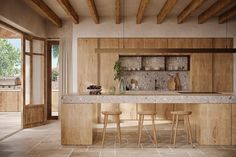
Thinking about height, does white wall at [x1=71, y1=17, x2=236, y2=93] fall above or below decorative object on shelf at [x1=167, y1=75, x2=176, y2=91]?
above

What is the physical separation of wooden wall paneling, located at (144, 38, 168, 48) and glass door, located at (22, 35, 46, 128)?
10.3 feet

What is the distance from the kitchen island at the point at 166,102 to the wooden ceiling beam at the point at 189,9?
2157 mm

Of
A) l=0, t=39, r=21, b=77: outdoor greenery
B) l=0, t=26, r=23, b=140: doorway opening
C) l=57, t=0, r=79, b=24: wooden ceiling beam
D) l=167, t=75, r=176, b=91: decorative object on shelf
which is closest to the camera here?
l=57, t=0, r=79, b=24: wooden ceiling beam

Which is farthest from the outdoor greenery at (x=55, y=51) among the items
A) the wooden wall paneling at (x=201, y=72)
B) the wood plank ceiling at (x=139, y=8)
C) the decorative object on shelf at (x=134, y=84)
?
the wooden wall paneling at (x=201, y=72)

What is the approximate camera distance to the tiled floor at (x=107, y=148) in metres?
5.59

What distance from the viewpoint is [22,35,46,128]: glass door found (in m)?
8.50

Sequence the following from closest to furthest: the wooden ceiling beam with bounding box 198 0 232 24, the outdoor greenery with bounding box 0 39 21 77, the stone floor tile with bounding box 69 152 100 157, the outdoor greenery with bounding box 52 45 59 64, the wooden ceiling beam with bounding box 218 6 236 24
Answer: the stone floor tile with bounding box 69 152 100 157 < the wooden ceiling beam with bounding box 198 0 232 24 < the wooden ceiling beam with bounding box 218 6 236 24 < the outdoor greenery with bounding box 52 45 59 64 < the outdoor greenery with bounding box 0 39 21 77

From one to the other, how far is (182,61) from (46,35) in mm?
4440

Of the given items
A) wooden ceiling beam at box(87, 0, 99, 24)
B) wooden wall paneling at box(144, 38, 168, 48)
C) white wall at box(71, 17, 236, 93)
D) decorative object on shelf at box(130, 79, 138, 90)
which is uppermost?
wooden ceiling beam at box(87, 0, 99, 24)

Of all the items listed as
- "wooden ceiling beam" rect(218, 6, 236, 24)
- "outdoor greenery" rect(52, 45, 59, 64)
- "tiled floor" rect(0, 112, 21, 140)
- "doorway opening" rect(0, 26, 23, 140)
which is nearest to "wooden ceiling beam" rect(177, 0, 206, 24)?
"wooden ceiling beam" rect(218, 6, 236, 24)

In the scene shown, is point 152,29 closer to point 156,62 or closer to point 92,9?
point 156,62

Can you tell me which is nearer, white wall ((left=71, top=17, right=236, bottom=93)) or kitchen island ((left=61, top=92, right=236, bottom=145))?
kitchen island ((left=61, top=92, right=236, bottom=145))

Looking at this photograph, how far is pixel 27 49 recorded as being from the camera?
8656mm

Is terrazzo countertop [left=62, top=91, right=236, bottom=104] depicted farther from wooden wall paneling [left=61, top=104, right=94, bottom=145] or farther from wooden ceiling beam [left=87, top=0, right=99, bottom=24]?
wooden ceiling beam [left=87, top=0, right=99, bottom=24]
